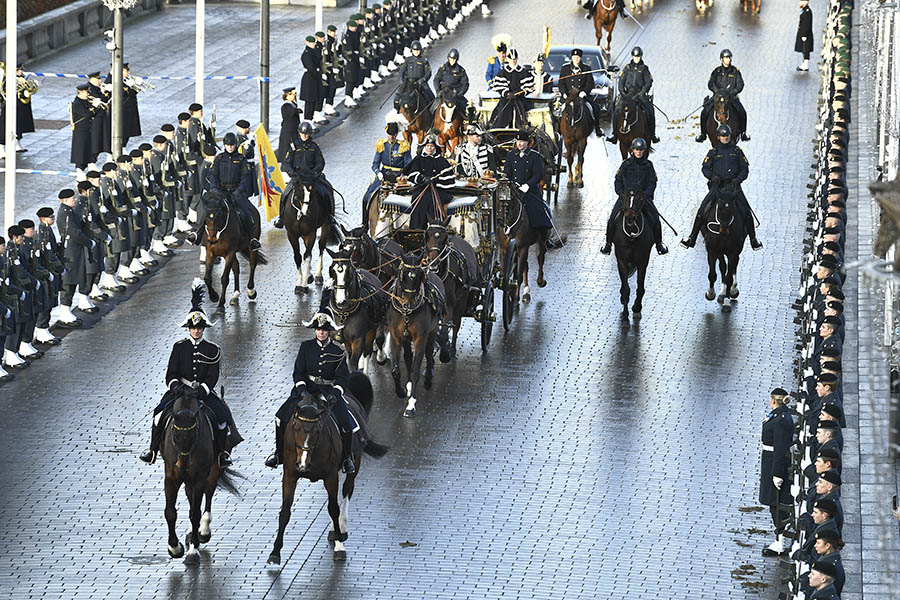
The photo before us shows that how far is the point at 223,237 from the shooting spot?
930 inches

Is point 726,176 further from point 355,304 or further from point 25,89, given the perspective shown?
point 25,89

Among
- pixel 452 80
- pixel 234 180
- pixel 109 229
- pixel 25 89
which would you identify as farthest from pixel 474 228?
pixel 25 89

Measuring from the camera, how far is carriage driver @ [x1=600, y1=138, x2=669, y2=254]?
937 inches

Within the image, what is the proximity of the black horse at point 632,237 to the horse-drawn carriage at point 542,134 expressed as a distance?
2557 millimetres

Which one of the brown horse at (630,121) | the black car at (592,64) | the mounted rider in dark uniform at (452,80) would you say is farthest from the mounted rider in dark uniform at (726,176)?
the black car at (592,64)

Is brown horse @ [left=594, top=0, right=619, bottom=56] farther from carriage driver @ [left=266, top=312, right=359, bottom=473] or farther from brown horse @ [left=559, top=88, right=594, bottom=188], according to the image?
carriage driver @ [left=266, top=312, right=359, bottom=473]

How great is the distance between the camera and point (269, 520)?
1734 centimetres

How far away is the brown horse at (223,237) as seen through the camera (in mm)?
23531

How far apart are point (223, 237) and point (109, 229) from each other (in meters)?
2.04

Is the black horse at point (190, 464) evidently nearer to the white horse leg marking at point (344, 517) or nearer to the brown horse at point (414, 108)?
the white horse leg marking at point (344, 517)

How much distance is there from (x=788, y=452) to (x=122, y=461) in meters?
6.56

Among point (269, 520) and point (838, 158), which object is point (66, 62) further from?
point (269, 520)

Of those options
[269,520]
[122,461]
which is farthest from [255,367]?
[269,520]

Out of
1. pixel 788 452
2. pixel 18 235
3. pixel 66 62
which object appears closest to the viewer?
pixel 788 452
